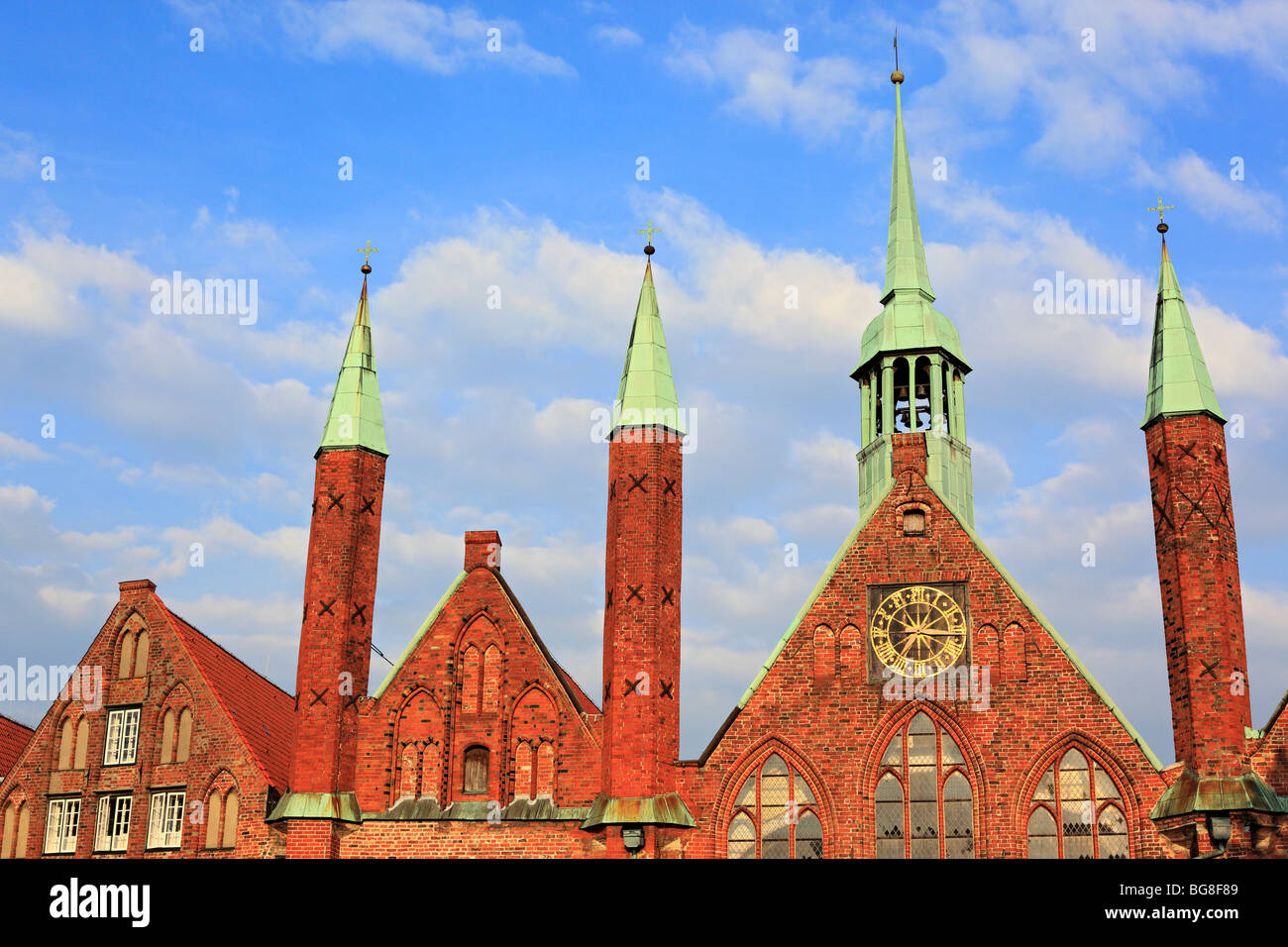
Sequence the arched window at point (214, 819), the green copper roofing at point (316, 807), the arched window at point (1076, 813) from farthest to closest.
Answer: the arched window at point (214, 819) → the green copper roofing at point (316, 807) → the arched window at point (1076, 813)

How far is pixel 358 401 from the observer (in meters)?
38.5

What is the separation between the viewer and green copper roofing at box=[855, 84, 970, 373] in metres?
43.5

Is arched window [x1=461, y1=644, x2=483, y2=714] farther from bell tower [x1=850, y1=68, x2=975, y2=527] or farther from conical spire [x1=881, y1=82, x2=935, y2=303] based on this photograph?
conical spire [x1=881, y1=82, x2=935, y2=303]

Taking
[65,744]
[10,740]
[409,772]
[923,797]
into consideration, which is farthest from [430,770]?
[10,740]

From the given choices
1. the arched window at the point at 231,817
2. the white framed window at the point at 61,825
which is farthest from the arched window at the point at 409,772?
the white framed window at the point at 61,825

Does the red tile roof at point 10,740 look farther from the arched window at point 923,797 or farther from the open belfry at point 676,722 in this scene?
the arched window at point 923,797

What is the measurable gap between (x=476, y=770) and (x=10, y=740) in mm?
19687

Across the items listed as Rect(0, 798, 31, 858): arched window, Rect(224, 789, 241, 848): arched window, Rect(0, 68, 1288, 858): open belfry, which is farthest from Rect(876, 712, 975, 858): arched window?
Rect(0, 798, 31, 858): arched window

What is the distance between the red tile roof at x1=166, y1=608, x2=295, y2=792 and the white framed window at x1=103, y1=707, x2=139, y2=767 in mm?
2275

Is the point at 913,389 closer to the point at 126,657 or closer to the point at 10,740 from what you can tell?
the point at 126,657

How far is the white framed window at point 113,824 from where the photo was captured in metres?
37.9

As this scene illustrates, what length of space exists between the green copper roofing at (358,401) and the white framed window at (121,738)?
8713mm
